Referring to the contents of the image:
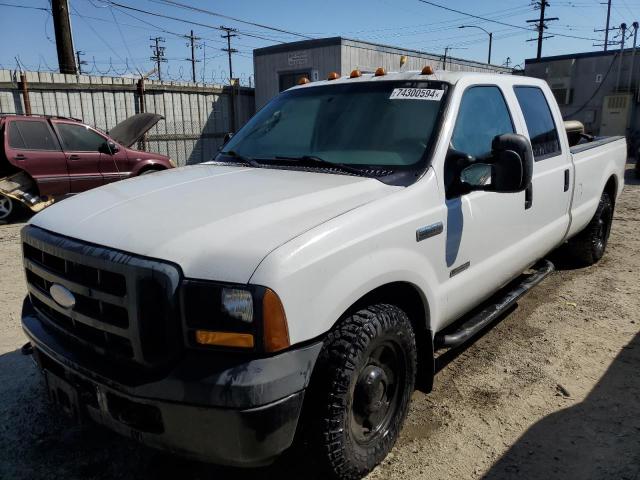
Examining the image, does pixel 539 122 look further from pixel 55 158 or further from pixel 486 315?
pixel 55 158

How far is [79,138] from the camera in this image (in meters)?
9.71

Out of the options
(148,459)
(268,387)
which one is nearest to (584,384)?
(268,387)

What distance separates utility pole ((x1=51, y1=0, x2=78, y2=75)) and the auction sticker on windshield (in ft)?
44.3

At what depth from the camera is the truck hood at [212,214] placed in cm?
200

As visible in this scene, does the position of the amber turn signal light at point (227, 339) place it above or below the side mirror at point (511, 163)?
below

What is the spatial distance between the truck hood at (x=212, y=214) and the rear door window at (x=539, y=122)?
1869mm

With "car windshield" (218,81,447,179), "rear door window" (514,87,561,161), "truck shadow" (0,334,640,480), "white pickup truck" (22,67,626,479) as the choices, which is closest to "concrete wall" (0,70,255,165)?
"car windshield" (218,81,447,179)

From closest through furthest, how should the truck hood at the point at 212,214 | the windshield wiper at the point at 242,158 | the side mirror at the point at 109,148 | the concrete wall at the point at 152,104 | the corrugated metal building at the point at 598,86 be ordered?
the truck hood at the point at 212,214, the windshield wiper at the point at 242,158, the side mirror at the point at 109,148, the concrete wall at the point at 152,104, the corrugated metal building at the point at 598,86

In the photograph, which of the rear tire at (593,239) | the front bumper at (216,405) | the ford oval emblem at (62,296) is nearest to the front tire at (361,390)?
the front bumper at (216,405)

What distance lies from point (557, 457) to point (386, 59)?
17.3m

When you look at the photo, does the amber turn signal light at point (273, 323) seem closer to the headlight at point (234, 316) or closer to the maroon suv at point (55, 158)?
the headlight at point (234, 316)

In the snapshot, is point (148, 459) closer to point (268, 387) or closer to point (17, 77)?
point (268, 387)

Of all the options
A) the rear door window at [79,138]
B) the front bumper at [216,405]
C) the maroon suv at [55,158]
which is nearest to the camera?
the front bumper at [216,405]

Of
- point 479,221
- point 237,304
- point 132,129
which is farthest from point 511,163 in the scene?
point 132,129
